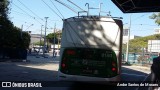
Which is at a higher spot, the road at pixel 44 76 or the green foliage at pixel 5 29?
the green foliage at pixel 5 29

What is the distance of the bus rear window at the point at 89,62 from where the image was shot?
1262cm

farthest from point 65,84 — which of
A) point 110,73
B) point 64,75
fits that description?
point 110,73

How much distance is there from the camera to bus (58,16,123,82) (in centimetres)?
1262

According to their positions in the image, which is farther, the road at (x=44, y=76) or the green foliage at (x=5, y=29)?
the green foliage at (x=5, y=29)

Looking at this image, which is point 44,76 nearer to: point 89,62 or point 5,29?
point 89,62

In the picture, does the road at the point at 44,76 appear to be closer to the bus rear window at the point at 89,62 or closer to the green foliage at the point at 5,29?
the bus rear window at the point at 89,62

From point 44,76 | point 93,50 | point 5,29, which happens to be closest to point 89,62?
point 93,50

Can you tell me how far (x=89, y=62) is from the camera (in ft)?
41.9

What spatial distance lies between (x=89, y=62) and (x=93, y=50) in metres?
0.52

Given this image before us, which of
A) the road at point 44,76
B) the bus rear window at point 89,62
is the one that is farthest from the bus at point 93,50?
the road at point 44,76

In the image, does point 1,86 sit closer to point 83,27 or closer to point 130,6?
point 83,27

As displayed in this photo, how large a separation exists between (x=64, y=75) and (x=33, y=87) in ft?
4.43

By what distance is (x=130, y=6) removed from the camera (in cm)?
2283

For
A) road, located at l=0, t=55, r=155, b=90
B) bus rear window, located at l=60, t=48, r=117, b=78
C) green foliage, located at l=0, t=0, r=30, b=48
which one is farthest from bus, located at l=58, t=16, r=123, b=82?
green foliage, located at l=0, t=0, r=30, b=48
